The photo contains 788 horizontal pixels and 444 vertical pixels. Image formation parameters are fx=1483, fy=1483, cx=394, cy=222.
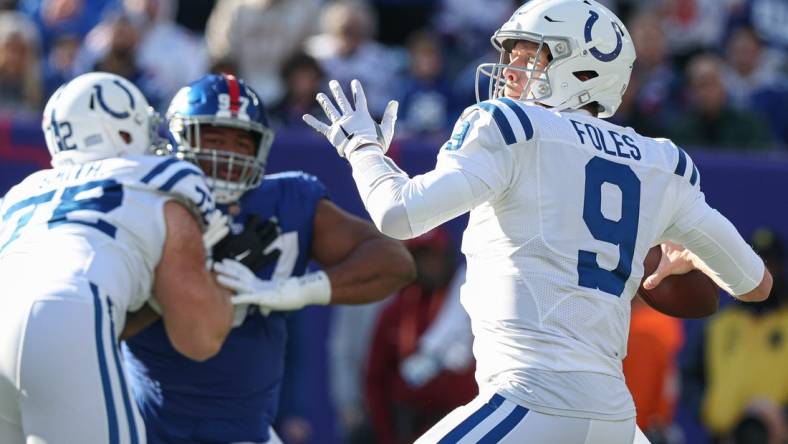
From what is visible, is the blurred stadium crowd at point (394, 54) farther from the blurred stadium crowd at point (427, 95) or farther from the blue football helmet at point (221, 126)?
the blue football helmet at point (221, 126)

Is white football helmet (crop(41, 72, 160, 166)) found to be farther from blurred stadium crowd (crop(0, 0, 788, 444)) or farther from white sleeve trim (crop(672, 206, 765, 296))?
blurred stadium crowd (crop(0, 0, 788, 444))

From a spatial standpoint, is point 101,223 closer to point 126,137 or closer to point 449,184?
point 126,137

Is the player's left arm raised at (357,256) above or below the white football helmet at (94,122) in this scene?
below

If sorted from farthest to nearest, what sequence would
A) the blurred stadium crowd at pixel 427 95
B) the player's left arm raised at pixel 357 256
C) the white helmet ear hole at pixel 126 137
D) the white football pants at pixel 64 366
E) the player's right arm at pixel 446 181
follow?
the blurred stadium crowd at pixel 427 95, the player's left arm raised at pixel 357 256, the white helmet ear hole at pixel 126 137, the white football pants at pixel 64 366, the player's right arm at pixel 446 181

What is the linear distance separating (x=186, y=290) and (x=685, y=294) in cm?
134

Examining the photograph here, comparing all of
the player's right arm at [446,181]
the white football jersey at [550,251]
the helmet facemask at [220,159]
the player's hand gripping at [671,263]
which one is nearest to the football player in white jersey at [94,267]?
the helmet facemask at [220,159]

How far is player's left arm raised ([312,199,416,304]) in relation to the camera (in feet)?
14.8

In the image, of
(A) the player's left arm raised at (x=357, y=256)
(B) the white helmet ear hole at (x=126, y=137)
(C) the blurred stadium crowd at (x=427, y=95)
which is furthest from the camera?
(C) the blurred stadium crowd at (x=427, y=95)

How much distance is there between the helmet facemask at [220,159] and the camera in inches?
174

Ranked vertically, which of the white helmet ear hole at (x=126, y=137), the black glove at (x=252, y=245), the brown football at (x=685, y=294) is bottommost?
the brown football at (x=685, y=294)

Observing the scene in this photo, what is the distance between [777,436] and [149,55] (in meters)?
4.36

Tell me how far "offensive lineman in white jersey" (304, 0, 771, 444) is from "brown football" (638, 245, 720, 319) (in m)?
0.28

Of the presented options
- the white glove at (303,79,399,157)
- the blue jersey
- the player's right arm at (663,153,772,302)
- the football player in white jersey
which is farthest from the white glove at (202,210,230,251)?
the player's right arm at (663,153,772,302)

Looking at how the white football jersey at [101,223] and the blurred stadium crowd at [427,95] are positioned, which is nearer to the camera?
the white football jersey at [101,223]
